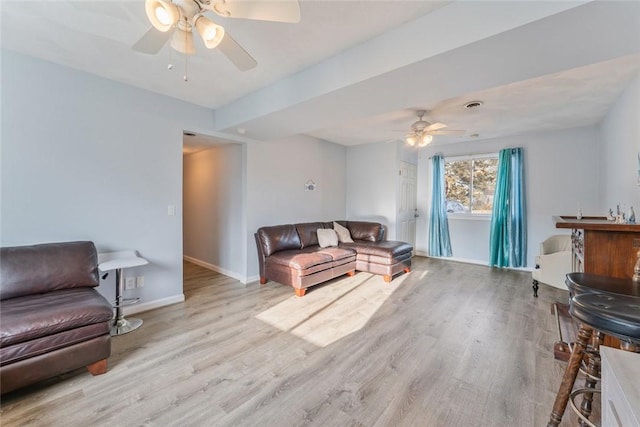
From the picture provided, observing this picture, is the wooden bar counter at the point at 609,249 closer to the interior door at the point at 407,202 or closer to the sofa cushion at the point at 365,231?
the sofa cushion at the point at 365,231

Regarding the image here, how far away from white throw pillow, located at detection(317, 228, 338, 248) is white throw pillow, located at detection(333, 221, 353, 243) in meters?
0.25

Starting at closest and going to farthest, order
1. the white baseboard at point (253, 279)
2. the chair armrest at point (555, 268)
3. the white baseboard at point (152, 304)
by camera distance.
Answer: the white baseboard at point (152, 304) < the chair armrest at point (555, 268) < the white baseboard at point (253, 279)

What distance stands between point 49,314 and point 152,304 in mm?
1453

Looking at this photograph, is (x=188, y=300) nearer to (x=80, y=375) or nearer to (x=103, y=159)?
(x=80, y=375)

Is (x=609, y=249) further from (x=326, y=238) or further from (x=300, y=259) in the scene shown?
(x=326, y=238)

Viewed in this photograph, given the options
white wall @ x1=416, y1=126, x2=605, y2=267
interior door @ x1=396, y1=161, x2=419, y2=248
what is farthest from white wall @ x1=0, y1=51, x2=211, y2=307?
white wall @ x1=416, y1=126, x2=605, y2=267

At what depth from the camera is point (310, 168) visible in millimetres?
5070

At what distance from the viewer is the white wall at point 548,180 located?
4223mm

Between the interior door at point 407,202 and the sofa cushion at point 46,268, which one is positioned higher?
the interior door at point 407,202

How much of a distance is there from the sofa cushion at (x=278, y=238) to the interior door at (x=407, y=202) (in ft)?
7.44

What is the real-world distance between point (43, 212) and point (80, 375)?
1.51 m

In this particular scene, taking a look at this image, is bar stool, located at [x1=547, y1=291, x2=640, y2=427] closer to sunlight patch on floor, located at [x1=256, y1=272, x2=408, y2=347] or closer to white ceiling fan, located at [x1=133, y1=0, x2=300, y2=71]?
sunlight patch on floor, located at [x1=256, y1=272, x2=408, y2=347]

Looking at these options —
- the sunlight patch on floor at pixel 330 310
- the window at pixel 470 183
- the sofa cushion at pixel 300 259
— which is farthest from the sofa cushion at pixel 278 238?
the window at pixel 470 183

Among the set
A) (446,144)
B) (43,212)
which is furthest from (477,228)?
(43,212)
